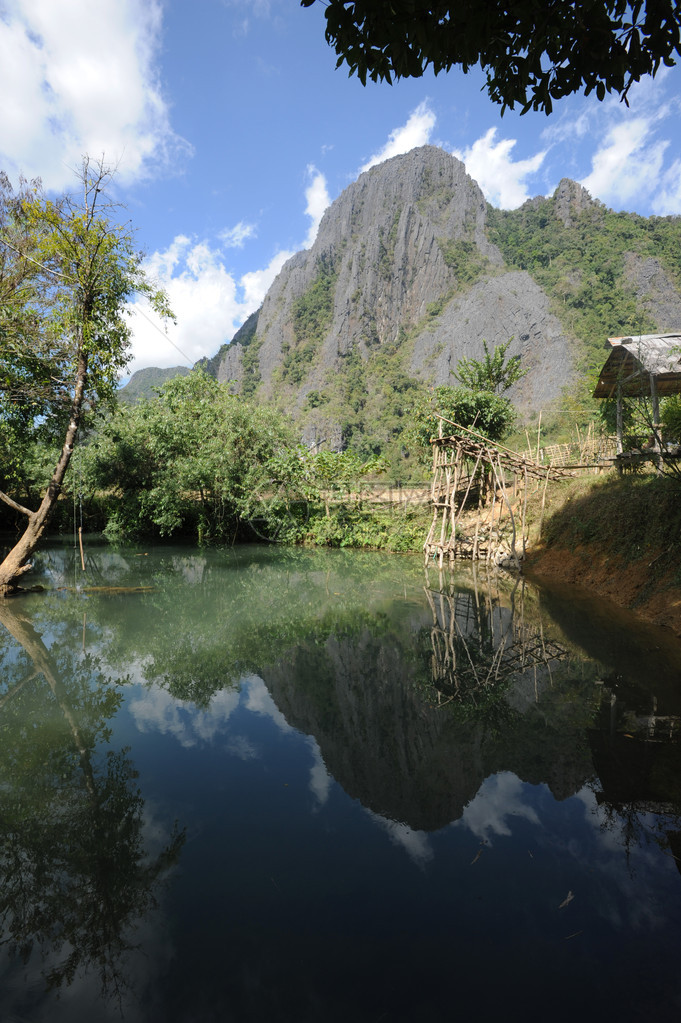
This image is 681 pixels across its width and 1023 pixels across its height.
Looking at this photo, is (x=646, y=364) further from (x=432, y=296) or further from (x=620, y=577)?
(x=432, y=296)

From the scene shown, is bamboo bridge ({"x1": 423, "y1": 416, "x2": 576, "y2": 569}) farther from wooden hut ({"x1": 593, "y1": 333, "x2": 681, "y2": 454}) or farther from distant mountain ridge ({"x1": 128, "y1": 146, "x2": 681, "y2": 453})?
distant mountain ridge ({"x1": 128, "y1": 146, "x2": 681, "y2": 453})

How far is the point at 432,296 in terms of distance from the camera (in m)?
86.1

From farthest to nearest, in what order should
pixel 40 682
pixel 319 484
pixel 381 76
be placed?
1. pixel 319 484
2. pixel 40 682
3. pixel 381 76

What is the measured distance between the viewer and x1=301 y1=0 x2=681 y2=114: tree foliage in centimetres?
248

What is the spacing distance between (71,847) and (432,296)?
92281 mm

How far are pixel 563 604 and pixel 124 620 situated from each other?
266 inches

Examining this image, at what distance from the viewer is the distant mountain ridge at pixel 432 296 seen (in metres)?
64.6

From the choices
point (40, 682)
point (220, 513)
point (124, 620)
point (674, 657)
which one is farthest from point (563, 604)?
point (220, 513)

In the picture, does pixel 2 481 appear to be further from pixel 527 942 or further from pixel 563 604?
pixel 527 942

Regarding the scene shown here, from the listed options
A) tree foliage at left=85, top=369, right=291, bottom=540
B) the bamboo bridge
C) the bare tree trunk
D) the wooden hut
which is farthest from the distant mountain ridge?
the bare tree trunk

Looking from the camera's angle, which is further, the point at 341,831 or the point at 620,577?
the point at 620,577

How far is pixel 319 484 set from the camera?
17750 mm

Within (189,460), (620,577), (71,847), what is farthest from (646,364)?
(71,847)

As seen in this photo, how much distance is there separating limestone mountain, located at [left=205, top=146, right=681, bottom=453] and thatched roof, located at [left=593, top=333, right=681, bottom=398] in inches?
1692
